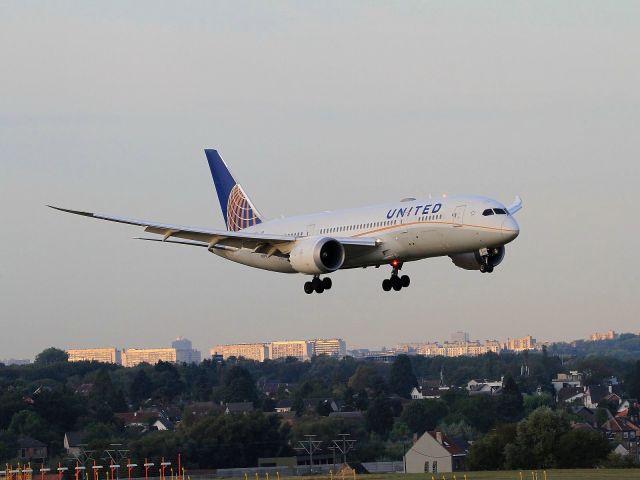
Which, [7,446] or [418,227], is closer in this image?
[418,227]

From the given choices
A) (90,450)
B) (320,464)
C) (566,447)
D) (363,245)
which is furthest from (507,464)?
(363,245)

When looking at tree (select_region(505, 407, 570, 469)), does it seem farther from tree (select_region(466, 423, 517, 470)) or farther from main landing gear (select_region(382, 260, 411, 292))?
main landing gear (select_region(382, 260, 411, 292))

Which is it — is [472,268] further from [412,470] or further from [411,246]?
[412,470]

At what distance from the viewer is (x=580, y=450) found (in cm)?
11850

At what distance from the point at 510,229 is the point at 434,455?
78.8 meters

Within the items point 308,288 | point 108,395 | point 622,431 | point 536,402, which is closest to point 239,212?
point 308,288

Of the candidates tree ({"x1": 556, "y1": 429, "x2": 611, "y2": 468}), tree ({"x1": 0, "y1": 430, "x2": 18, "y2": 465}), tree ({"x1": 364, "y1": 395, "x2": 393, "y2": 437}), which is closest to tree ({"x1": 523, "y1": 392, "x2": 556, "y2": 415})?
tree ({"x1": 364, "y1": 395, "x2": 393, "y2": 437})

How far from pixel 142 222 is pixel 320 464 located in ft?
210

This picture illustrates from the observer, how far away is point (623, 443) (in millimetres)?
167875

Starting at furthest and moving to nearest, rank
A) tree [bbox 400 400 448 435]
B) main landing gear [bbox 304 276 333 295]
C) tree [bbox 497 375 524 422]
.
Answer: tree [bbox 497 375 524 422] → tree [bbox 400 400 448 435] → main landing gear [bbox 304 276 333 295]

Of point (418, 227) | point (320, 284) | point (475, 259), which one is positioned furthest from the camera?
point (320, 284)

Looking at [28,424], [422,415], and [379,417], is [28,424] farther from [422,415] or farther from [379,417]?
[422,415]

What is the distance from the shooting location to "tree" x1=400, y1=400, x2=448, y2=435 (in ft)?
574

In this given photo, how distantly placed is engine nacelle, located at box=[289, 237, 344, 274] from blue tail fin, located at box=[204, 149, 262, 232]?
648 inches
